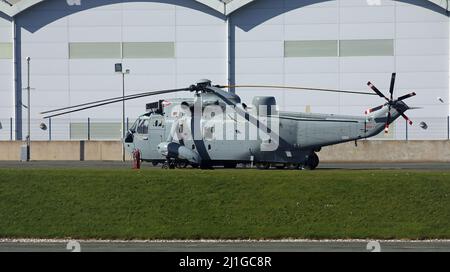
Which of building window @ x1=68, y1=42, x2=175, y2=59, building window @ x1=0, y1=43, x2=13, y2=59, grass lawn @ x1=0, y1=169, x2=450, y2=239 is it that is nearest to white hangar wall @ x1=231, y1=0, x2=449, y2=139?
building window @ x1=68, y1=42, x2=175, y2=59

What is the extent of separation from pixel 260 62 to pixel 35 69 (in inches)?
612

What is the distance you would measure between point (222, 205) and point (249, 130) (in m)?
10.6

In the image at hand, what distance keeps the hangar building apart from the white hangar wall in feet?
0.21

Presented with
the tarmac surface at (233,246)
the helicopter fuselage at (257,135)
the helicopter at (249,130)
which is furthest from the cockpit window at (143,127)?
the tarmac surface at (233,246)

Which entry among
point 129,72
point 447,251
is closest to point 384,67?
Answer: point 129,72

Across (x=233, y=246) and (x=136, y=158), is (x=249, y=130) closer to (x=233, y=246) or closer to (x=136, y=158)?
(x=136, y=158)

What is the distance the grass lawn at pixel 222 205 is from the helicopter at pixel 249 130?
7408mm

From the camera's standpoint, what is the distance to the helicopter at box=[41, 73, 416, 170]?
3388 centimetres

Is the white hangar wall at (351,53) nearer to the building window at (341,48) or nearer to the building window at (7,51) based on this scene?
the building window at (341,48)

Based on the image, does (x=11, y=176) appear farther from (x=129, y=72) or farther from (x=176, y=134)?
(x=129, y=72)

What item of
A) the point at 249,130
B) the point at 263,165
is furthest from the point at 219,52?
the point at 249,130

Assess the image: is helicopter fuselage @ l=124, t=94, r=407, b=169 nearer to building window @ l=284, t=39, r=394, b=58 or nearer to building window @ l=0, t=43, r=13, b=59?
building window @ l=284, t=39, r=394, b=58

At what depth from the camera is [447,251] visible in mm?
19812

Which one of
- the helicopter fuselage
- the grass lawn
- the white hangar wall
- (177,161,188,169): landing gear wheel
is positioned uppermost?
the white hangar wall
